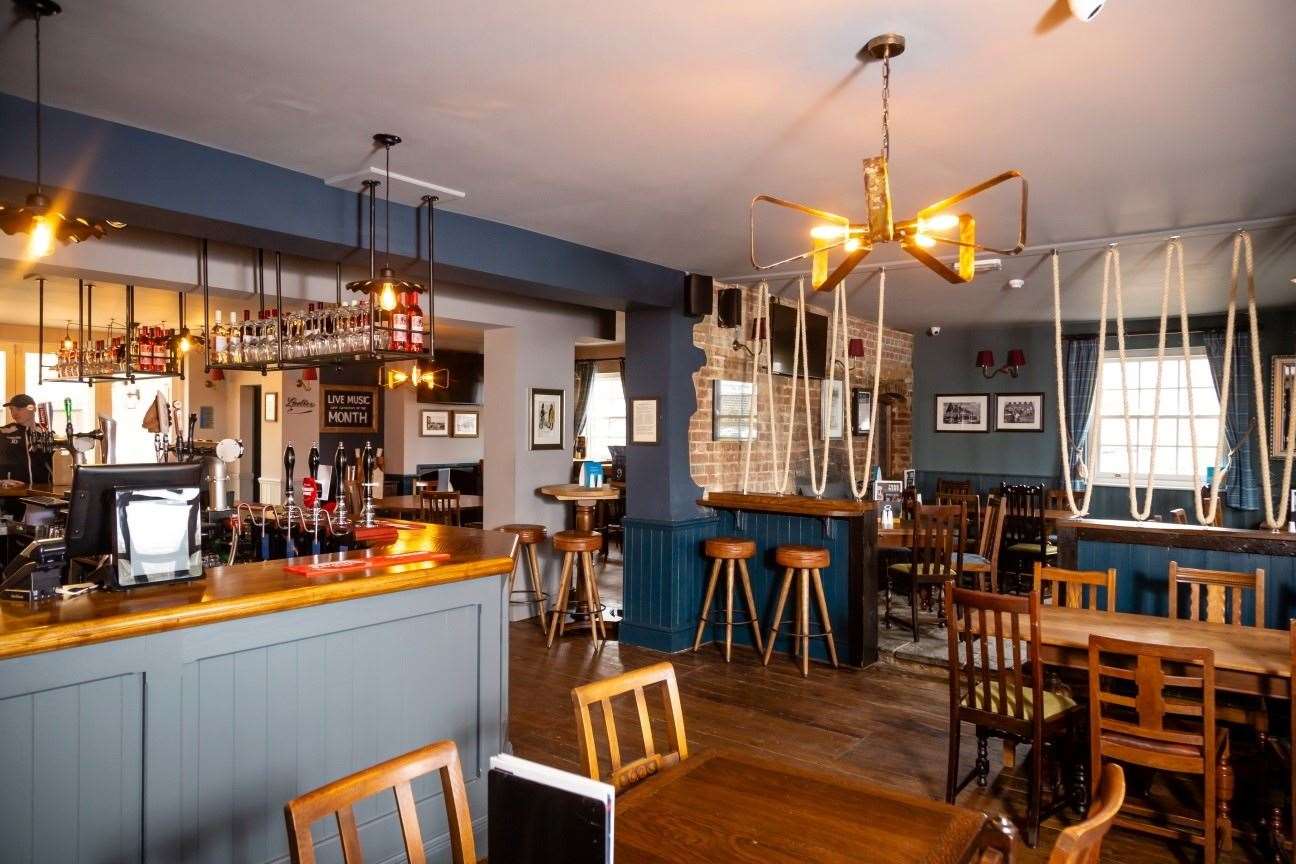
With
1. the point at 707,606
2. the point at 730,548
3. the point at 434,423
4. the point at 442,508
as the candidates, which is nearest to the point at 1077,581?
the point at 730,548

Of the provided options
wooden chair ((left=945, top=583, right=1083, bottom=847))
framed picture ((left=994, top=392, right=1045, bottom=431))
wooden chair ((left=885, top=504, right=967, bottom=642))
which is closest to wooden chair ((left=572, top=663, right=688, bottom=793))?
wooden chair ((left=945, top=583, right=1083, bottom=847))

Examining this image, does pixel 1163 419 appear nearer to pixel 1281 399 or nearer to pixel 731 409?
pixel 1281 399

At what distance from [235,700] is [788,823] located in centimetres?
164

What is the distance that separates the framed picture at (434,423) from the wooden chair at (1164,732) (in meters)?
8.97

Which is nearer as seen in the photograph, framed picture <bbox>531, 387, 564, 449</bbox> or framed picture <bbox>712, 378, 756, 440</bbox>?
framed picture <bbox>712, 378, 756, 440</bbox>

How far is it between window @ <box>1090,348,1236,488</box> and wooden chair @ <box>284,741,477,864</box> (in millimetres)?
7450

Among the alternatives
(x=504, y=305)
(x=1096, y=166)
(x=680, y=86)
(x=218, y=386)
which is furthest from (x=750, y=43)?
(x=218, y=386)

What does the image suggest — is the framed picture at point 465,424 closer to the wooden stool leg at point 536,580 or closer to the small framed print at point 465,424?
the small framed print at point 465,424

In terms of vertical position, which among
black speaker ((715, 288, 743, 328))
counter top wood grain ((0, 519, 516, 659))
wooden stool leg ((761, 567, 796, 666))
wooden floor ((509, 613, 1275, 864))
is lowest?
wooden floor ((509, 613, 1275, 864))

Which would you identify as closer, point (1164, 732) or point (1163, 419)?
point (1164, 732)

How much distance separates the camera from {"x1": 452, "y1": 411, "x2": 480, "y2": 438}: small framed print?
1095 centimetres

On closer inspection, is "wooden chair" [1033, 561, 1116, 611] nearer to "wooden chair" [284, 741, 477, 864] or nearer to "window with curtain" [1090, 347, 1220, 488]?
"wooden chair" [284, 741, 477, 864]

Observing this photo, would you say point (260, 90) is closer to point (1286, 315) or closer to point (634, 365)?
point (634, 365)

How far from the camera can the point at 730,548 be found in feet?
17.0
